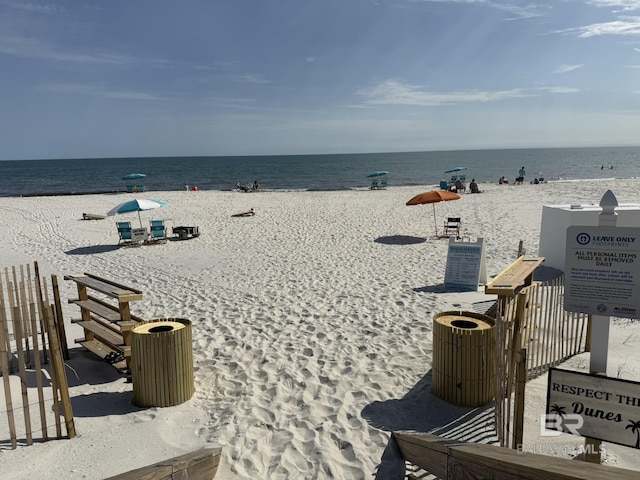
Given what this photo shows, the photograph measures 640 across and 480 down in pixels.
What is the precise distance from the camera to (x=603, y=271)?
281 centimetres

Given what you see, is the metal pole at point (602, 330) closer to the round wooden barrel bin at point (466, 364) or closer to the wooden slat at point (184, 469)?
the round wooden barrel bin at point (466, 364)

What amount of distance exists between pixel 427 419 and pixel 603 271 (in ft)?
6.66

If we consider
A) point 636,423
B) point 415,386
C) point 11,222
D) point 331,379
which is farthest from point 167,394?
point 11,222

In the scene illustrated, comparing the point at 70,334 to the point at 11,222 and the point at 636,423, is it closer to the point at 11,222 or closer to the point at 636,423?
the point at 636,423

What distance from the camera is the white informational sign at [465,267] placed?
26.5 feet

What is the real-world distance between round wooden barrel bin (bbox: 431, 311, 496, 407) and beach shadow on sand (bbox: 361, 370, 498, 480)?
0.33ft

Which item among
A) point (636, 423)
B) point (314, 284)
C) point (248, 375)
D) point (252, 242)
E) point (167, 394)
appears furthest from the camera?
point (252, 242)

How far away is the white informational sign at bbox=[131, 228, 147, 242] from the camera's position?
1333cm

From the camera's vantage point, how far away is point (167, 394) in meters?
4.28

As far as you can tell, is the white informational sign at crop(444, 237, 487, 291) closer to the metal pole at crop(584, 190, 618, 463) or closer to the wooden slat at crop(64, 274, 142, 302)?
Answer: the metal pole at crop(584, 190, 618, 463)

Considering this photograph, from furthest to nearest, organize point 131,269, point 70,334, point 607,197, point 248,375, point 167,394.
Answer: point 131,269 < point 70,334 < point 248,375 < point 167,394 < point 607,197

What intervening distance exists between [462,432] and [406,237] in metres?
10.1

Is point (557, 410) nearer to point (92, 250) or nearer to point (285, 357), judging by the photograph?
point (285, 357)

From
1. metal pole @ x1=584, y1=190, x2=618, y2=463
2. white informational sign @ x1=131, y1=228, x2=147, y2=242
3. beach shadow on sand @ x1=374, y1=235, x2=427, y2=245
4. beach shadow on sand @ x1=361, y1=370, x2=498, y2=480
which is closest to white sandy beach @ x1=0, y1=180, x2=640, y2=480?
beach shadow on sand @ x1=361, y1=370, x2=498, y2=480
